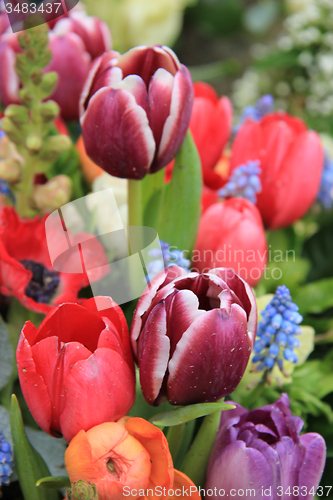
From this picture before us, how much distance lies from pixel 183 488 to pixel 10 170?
0.75ft

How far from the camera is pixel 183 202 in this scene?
12.8 inches

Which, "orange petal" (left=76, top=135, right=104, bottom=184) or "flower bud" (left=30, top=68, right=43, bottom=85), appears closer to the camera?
"flower bud" (left=30, top=68, right=43, bottom=85)

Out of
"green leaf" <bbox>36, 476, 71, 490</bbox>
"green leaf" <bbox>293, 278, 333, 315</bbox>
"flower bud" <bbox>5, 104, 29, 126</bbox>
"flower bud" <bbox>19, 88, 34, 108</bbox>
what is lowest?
"green leaf" <bbox>293, 278, 333, 315</bbox>

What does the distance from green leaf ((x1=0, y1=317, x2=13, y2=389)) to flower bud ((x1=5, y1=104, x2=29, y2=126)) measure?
0.14 meters

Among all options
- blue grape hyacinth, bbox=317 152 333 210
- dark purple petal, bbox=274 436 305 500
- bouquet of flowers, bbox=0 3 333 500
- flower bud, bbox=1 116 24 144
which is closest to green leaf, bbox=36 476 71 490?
bouquet of flowers, bbox=0 3 333 500

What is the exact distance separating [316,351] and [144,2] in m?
0.70

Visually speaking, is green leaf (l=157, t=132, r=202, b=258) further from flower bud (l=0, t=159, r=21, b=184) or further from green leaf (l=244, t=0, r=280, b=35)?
green leaf (l=244, t=0, r=280, b=35)

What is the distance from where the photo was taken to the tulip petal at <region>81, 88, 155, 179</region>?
0.85ft

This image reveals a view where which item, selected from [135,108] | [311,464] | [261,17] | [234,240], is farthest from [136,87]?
[261,17]

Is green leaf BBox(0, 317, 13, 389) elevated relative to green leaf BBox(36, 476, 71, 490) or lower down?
elevated

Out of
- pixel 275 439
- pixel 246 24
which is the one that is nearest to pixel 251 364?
pixel 275 439

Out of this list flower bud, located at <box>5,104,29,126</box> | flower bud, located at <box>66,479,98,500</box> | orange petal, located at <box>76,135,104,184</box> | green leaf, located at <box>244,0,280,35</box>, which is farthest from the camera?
green leaf, located at <box>244,0,280,35</box>

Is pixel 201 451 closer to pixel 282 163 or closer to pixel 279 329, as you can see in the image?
pixel 279 329

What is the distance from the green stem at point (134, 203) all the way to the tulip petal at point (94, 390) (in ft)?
0.39
